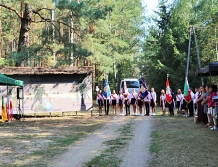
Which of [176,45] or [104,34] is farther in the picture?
[104,34]

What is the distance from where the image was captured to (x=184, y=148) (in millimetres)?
8773

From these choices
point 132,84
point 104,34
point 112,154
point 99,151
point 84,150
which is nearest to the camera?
point 112,154

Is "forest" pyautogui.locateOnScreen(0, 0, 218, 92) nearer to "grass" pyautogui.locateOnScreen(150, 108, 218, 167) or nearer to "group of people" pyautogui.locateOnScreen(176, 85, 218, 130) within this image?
"group of people" pyautogui.locateOnScreen(176, 85, 218, 130)

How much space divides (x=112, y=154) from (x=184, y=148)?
206 centimetres

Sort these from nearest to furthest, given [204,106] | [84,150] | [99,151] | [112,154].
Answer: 1. [112,154]
2. [99,151]
3. [84,150]
4. [204,106]

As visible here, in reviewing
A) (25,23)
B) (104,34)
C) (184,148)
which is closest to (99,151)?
(184,148)

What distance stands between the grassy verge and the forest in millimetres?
7520

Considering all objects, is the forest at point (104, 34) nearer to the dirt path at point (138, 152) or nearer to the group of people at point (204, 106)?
the group of people at point (204, 106)

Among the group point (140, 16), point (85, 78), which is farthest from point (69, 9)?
point (140, 16)

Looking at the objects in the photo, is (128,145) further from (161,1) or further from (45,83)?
(161,1)

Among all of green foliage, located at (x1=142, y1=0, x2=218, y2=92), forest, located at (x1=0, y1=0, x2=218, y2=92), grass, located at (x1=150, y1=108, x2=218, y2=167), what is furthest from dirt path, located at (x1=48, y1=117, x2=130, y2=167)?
green foliage, located at (x1=142, y1=0, x2=218, y2=92)

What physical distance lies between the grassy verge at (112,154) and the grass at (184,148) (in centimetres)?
83

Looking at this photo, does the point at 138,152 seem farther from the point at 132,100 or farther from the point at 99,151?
the point at 132,100

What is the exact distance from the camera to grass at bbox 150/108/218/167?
7253 mm
